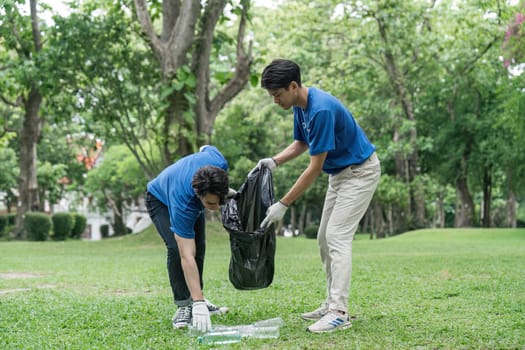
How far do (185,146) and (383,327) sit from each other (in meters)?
12.0

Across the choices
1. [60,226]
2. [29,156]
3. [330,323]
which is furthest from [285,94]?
[60,226]

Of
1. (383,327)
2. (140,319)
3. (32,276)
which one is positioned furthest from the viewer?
(32,276)

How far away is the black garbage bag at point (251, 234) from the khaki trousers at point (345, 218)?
0.45 meters

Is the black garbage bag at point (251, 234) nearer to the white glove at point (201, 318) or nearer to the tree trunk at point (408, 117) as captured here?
the white glove at point (201, 318)

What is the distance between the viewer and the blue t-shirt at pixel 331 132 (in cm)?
420

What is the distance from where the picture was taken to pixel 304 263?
10.4 meters

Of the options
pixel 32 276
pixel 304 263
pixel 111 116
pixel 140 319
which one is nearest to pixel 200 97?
pixel 111 116

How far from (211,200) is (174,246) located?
2.14 feet

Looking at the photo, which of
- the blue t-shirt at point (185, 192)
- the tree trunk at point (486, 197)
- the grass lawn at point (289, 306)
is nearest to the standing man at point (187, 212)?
the blue t-shirt at point (185, 192)

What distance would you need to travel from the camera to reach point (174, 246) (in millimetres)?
4527

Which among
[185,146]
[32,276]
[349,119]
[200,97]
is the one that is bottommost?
[32,276]

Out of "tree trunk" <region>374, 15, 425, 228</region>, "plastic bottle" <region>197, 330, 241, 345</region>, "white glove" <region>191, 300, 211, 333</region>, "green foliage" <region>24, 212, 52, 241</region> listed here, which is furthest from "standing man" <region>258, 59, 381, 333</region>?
"green foliage" <region>24, 212, 52, 241</region>

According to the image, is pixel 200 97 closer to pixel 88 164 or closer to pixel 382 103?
pixel 382 103

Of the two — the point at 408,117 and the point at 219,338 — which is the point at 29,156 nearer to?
the point at 408,117
